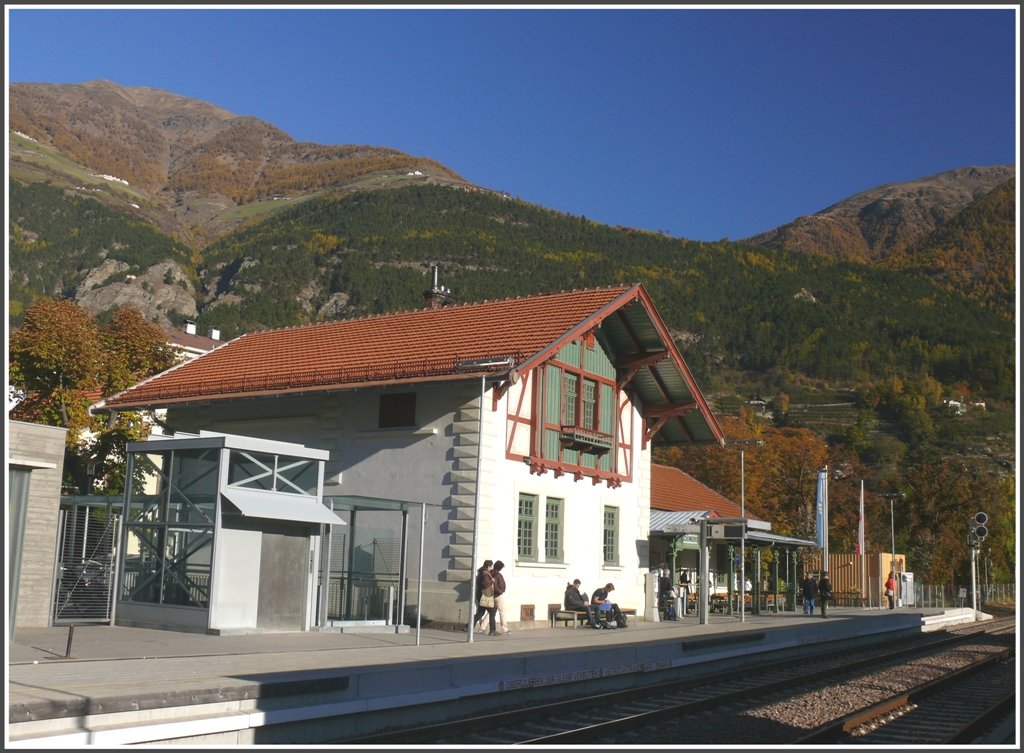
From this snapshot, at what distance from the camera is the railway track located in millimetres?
12047

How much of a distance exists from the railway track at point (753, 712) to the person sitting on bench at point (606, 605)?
603cm

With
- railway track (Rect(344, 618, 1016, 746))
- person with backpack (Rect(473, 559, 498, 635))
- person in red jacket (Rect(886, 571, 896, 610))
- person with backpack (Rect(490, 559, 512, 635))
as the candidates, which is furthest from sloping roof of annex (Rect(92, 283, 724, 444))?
person in red jacket (Rect(886, 571, 896, 610))

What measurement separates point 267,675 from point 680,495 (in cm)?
3343

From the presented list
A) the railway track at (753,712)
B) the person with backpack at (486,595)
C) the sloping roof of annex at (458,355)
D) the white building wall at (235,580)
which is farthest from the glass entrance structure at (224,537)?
the railway track at (753,712)

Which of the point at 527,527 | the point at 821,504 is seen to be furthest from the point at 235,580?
the point at 821,504

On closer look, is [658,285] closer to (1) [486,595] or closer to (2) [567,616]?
(2) [567,616]

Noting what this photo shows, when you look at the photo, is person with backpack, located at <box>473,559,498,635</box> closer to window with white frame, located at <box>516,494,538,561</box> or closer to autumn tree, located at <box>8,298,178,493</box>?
window with white frame, located at <box>516,494,538,561</box>

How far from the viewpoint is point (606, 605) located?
27.0m

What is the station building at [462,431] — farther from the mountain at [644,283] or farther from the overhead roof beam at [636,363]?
the mountain at [644,283]

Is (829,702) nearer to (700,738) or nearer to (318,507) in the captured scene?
(700,738)

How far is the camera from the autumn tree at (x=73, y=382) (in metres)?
34.2

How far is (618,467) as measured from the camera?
1195 inches

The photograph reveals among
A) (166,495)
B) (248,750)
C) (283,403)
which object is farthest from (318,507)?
(248,750)

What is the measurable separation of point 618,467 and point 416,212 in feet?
523
